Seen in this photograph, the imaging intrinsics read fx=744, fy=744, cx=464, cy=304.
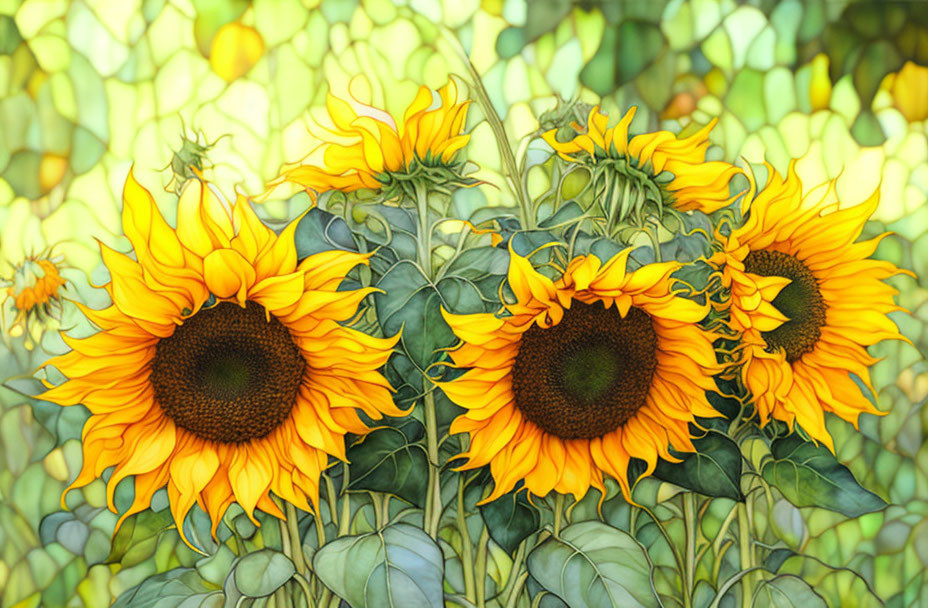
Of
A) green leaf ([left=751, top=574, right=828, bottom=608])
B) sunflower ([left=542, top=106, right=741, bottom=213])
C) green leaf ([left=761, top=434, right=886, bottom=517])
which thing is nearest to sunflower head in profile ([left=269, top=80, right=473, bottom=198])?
sunflower ([left=542, top=106, right=741, bottom=213])

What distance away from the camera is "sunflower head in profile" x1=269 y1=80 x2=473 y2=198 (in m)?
0.88

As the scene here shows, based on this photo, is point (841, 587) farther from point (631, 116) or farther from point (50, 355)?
point (50, 355)

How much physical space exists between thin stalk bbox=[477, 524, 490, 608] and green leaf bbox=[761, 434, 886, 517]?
38 cm

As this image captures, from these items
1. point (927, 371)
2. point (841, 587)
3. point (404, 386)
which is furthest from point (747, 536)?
point (404, 386)

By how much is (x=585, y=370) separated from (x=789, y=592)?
0.44 metres

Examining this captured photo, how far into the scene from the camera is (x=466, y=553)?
929 millimetres

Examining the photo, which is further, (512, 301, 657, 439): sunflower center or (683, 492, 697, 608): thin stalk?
(683, 492, 697, 608): thin stalk

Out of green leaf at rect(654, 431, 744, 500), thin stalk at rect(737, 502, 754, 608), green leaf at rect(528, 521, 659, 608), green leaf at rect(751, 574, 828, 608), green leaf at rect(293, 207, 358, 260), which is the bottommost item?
green leaf at rect(751, 574, 828, 608)

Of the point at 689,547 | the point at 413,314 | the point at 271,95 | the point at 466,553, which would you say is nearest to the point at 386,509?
the point at 466,553

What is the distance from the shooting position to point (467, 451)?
920 mm

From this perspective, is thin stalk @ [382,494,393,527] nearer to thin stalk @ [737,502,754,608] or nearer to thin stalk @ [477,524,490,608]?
thin stalk @ [477,524,490,608]

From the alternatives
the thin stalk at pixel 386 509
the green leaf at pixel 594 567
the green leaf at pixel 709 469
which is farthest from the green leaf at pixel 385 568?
the green leaf at pixel 709 469

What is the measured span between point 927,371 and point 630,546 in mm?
487

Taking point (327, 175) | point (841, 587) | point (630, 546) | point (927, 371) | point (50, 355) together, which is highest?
point (327, 175)
